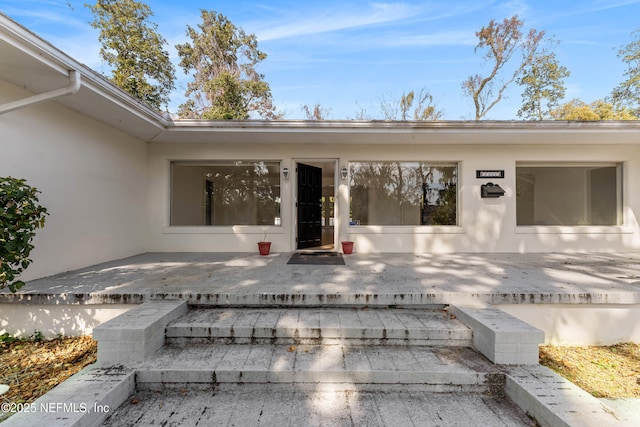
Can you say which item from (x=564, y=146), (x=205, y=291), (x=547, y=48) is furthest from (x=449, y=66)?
(x=205, y=291)

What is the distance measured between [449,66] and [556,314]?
42.5 feet

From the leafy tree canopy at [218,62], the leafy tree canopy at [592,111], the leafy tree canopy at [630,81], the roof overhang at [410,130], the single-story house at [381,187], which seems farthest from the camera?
the leafy tree canopy at [630,81]

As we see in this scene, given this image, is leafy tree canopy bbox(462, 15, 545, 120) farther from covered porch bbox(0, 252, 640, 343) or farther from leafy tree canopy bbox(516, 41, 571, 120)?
covered porch bbox(0, 252, 640, 343)

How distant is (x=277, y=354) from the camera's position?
2.12 metres

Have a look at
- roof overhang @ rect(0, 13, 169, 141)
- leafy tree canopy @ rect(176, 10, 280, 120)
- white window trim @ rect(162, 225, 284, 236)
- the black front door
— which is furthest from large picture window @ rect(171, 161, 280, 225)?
leafy tree canopy @ rect(176, 10, 280, 120)

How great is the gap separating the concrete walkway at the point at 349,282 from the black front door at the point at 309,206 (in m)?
1.43

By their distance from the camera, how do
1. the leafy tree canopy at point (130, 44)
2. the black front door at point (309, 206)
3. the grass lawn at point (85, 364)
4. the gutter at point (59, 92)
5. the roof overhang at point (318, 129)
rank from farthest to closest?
the leafy tree canopy at point (130, 44), the black front door at point (309, 206), the roof overhang at point (318, 129), the gutter at point (59, 92), the grass lawn at point (85, 364)

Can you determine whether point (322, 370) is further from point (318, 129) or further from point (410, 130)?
point (410, 130)

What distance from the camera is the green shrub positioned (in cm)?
233

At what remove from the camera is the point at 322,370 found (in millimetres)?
1917

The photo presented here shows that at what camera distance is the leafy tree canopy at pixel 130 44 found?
11.7m

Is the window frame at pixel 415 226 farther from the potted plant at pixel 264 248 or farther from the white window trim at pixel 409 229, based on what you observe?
the potted plant at pixel 264 248

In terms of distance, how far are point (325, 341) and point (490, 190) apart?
4.93 meters

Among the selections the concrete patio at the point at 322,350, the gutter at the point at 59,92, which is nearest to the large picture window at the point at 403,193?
the concrete patio at the point at 322,350
